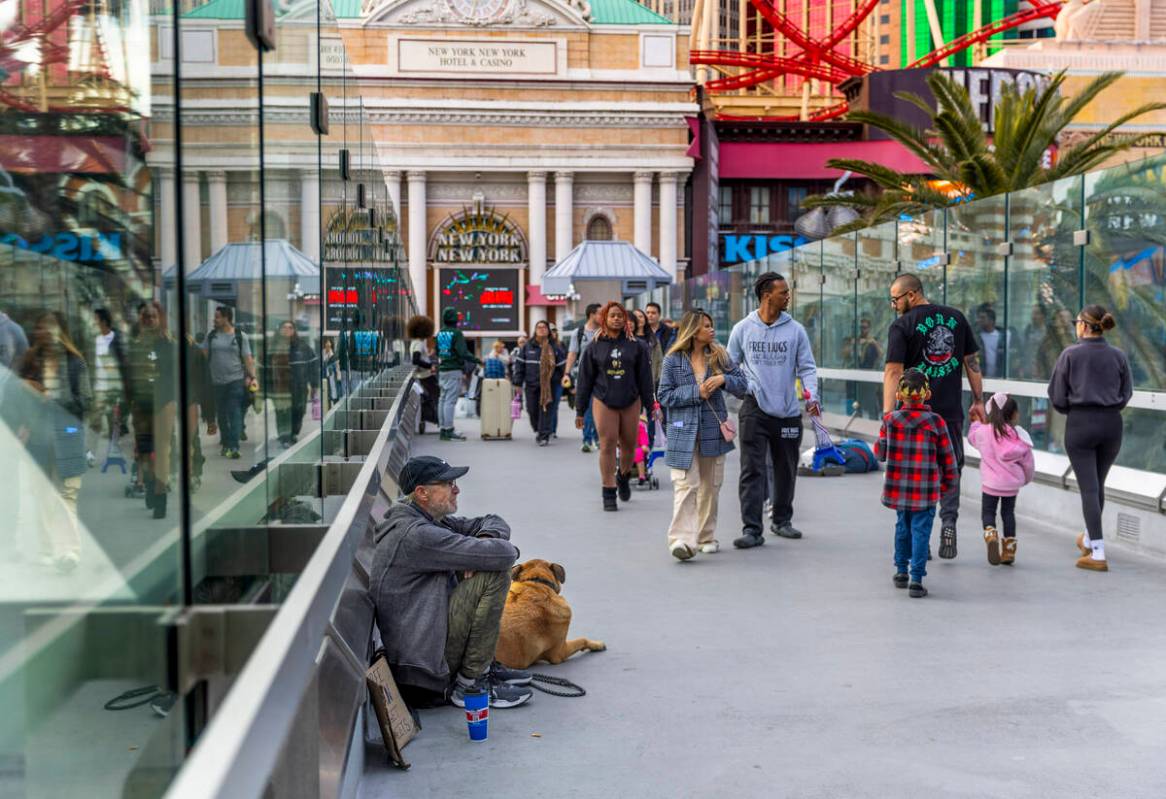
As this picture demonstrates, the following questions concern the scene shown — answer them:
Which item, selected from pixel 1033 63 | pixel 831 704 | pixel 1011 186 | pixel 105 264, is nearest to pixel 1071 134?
pixel 1033 63

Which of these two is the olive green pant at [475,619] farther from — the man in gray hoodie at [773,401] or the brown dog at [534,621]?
the man in gray hoodie at [773,401]

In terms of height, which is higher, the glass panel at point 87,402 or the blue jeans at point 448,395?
the glass panel at point 87,402

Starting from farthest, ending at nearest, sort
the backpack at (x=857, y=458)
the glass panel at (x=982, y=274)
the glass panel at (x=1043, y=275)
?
the backpack at (x=857, y=458) < the glass panel at (x=982, y=274) < the glass panel at (x=1043, y=275)

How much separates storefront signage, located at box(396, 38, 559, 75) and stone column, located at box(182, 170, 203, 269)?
197 ft

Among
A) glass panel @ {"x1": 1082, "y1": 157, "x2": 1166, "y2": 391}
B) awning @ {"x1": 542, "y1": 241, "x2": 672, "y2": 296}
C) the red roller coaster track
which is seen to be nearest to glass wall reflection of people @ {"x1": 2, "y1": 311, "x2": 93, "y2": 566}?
glass panel @ {"x1": 1082, "y1": 157, "x2": 1166, "y2": 391}

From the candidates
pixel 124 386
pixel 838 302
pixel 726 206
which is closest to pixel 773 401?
pixel 838 302

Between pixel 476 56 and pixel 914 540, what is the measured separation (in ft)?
183

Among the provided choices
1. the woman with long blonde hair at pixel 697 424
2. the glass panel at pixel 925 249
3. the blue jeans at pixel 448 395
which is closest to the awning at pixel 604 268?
the blue jeans at pixel 448 395

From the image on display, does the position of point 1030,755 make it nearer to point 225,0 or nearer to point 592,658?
point 592,658

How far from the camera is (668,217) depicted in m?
61.6

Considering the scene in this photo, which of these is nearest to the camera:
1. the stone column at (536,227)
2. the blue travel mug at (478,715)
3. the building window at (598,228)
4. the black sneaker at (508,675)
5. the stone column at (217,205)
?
the stone column at (217,205)

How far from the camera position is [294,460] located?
3834 millimetres

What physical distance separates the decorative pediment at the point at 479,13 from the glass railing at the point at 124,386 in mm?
60079

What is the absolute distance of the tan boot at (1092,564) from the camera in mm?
8977
